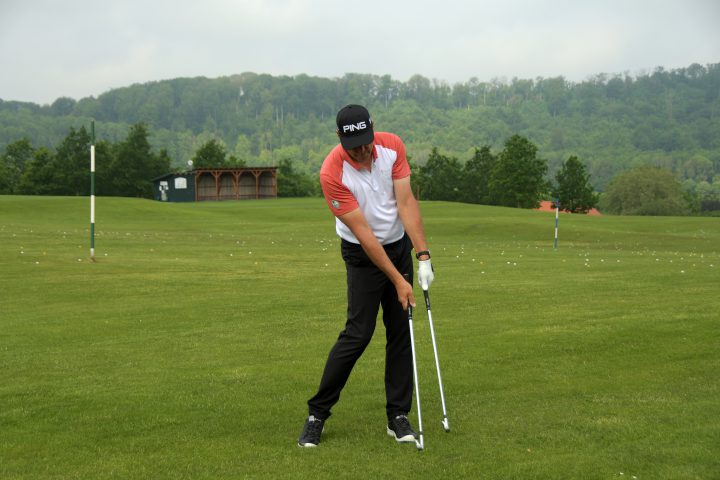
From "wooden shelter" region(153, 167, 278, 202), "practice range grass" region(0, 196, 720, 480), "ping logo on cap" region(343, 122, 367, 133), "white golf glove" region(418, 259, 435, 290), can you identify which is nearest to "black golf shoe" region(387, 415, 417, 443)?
"practice range grass" region(0, 196, 720, 480)

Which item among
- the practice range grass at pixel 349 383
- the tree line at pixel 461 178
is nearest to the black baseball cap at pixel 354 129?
the practice range grass at pixel 349 383

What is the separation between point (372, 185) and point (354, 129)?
548 mm

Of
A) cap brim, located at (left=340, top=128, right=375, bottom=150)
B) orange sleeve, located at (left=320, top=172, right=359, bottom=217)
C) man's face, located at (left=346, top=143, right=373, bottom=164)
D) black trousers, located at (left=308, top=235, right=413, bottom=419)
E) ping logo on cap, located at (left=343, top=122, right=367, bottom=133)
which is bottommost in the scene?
black trousers, located at (left=308, top=235, right=413, bottom=419)

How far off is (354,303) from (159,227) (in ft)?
169

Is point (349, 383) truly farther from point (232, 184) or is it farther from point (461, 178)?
point (461, 178)

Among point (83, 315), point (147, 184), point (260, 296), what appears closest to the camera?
point (83, 315)

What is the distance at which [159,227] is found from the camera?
188ft

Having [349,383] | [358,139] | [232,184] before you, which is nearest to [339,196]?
[358,139]

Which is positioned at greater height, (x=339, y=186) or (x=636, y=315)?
(x=339, y=186)

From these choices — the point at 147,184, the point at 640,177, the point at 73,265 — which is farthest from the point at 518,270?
the point at 640,177

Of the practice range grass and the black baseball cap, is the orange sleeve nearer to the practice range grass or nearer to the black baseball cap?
the black baseball cap

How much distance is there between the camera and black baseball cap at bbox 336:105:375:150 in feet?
22.8

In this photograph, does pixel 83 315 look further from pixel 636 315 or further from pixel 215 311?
pixel 636 315

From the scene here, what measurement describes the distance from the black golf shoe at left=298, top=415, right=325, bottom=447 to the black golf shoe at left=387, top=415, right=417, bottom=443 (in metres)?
0.58
